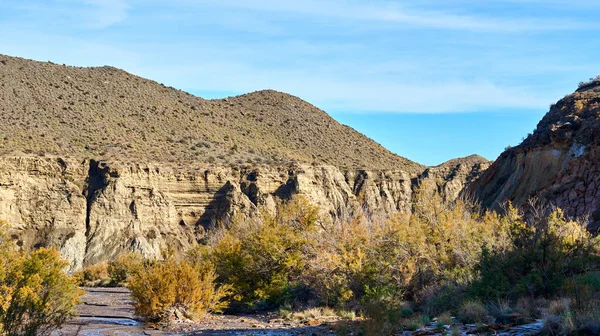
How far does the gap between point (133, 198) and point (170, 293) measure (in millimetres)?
35762

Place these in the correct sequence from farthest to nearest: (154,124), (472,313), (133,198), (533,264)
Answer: (154,124)
(133,198)
(533,264)
(472,313)

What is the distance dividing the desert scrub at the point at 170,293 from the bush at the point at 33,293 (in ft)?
13.5

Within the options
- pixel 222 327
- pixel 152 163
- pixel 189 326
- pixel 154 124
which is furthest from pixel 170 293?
pixel 154 124

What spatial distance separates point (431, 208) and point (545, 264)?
6.12 metres

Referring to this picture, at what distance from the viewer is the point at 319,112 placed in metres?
84.8

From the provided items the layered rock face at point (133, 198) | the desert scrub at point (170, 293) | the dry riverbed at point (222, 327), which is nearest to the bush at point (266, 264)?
the dry riverbed at point (222, 327)

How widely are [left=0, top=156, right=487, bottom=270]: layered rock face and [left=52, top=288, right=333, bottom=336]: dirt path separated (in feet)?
86.6

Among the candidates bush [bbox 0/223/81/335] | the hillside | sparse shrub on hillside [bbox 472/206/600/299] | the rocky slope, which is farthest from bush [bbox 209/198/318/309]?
the hillside

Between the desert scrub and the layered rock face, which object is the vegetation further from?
the layered rock face

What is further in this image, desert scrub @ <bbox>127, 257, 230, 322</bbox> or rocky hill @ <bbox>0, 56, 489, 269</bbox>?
rocky hill @ <bbox>0, 56, 489, 269</bbox>

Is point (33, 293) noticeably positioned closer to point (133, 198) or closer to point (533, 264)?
point (533, 264)

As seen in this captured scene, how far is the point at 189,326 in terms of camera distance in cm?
1806

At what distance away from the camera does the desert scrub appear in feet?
61.6

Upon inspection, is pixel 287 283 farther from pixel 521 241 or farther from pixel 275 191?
pixel 275 191
